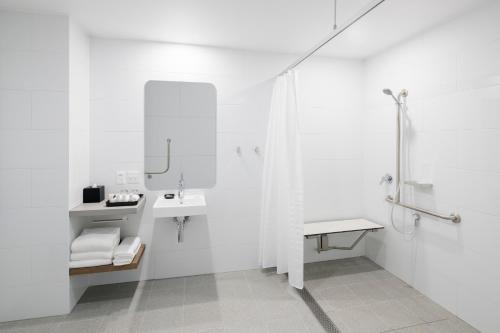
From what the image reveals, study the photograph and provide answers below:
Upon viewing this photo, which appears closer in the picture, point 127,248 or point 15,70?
point 15,70

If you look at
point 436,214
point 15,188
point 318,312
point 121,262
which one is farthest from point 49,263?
point 436,214

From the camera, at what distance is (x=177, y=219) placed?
106 inches

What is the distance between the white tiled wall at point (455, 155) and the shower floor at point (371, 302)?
5.4 inches

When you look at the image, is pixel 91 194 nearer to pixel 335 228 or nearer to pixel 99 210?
pixel 99 210

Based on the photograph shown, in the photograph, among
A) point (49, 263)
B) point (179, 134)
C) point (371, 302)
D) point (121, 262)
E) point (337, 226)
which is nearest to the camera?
point (49, 263)

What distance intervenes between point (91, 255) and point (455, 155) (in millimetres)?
2979

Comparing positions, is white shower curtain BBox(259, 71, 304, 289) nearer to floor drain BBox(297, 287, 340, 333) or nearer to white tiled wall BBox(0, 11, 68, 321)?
floor drain BBox(297, 287, 340, 333)

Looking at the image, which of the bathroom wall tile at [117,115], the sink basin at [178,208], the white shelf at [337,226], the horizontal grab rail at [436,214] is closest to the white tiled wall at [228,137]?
the bathroom wall tile at [117,115]

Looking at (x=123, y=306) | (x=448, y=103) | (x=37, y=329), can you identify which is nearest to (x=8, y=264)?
(x=37, y=329)

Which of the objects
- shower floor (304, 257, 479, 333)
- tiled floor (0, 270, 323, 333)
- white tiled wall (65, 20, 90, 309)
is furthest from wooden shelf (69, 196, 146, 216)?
shower floor (304, 257, 479, 333)

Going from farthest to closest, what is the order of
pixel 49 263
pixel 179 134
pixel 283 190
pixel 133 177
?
pixel 179 134, pixel 133 177, pixel 283 190, pixel 49 263

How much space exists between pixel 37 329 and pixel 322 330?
207cm

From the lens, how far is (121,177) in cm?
259

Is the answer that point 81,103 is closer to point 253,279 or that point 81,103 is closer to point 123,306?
point 123,306
